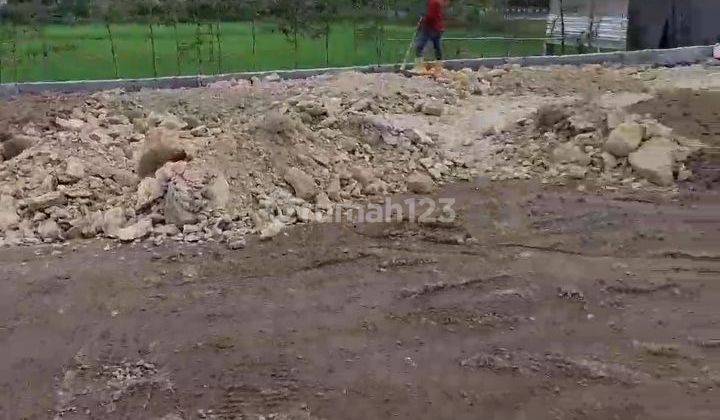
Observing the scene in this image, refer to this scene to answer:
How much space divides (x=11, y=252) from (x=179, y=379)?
8.52 ft

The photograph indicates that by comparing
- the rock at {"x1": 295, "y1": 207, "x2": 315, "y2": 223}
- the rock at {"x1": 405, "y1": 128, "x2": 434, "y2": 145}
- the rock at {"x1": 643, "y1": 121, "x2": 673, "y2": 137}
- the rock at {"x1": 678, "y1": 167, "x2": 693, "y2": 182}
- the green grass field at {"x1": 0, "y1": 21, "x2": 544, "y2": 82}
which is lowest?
the rock at {"x1": 295, "y1": 207, "x2": 315, "y2": 223}

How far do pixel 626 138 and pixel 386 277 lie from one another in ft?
9.99

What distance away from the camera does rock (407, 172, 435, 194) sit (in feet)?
24.1

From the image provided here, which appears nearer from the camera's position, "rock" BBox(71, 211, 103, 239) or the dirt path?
the dirt path

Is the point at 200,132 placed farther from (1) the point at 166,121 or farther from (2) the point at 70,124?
(2) the point at 70,124

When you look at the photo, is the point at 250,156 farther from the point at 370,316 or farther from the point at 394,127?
the point at 370,316

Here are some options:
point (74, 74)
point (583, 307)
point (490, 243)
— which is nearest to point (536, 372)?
point (583, 307)

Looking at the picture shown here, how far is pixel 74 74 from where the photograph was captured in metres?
12.4

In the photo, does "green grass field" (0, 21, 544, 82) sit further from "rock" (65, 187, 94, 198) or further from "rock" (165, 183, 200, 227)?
"rock" (165, 183, 200, 227)

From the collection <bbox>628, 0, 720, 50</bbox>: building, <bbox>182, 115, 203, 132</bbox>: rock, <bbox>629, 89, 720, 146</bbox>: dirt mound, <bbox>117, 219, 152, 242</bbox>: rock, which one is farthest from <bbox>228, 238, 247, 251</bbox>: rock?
<bbox>628, 0, 720, 50</bbox>: building

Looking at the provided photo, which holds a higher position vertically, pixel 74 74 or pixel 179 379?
pixel 74 74

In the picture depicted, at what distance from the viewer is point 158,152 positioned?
728 centimetres

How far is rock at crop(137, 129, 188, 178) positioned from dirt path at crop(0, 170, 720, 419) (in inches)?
40.1

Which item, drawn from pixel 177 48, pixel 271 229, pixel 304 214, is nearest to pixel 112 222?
pixel 271 229
